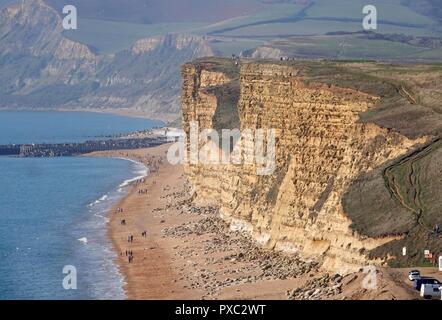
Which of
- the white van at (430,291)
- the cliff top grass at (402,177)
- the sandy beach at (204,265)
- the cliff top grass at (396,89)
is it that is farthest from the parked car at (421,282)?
the cliff top grass at (396,89)

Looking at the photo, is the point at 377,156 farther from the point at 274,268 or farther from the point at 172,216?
the point at 172,216

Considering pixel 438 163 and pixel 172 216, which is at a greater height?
pixel 438 163

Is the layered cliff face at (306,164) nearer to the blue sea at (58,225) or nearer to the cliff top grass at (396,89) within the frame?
the cliff top grass at (396,89)

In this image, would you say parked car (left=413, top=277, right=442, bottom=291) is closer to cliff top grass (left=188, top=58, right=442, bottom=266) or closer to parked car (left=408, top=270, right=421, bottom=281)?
parked car (left=408, top=270, right=421, bottom=281)

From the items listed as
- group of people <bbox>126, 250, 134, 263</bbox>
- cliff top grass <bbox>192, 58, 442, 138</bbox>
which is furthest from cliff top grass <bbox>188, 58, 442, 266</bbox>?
group of people <bbox>126, 250, 134, 263</bbox>

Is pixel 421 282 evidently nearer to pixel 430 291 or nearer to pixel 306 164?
pixel 430 291
